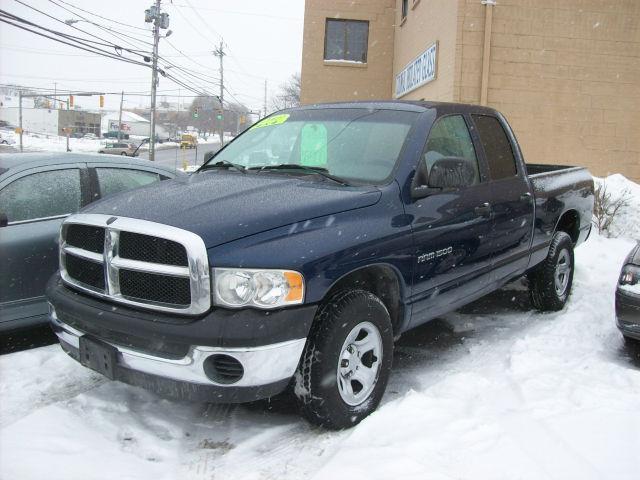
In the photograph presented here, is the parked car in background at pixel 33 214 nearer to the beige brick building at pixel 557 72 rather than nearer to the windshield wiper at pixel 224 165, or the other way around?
the windshield wiper at pixel 224 165

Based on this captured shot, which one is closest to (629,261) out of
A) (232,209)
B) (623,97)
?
(232,209)

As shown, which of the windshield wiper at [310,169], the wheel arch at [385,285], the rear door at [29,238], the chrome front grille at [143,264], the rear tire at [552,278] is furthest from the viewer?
the rear tire at [552,278]

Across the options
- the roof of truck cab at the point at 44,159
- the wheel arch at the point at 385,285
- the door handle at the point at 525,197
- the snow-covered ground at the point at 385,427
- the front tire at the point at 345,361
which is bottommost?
the snow-covered ground at the point at 385,427

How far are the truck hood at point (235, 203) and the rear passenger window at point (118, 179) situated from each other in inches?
55.6

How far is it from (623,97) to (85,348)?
40.5 feet

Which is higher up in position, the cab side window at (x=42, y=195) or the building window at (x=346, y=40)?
the building window at (x=346, y=40)

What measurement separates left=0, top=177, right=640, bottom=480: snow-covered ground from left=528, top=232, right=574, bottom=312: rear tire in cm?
102

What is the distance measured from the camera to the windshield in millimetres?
3732

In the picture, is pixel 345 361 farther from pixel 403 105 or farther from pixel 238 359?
pixel 403 105

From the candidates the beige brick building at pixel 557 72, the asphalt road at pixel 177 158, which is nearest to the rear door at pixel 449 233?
the beige brick building at pixel 557 72

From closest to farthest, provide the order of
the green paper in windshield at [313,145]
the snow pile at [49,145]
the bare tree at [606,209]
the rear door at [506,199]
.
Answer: the green paper in windshield at [313,145]
the rear door at [506,199]
the bare tree at [606,209]
the snow pile at [49,145]

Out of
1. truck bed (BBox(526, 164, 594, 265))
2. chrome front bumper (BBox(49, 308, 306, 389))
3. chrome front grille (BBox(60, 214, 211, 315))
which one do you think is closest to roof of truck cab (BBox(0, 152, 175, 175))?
chrome front grille (BBox(60, 214, 211, 315))

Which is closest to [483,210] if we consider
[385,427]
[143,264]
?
[385,427]

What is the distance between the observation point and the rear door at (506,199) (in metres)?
4.45
